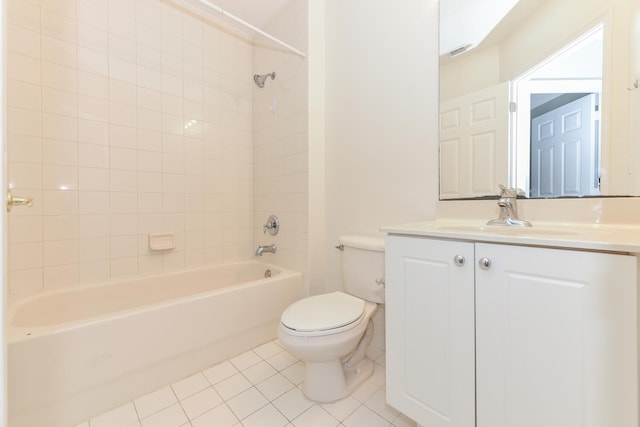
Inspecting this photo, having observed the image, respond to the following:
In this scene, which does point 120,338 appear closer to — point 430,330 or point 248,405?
point 248,405

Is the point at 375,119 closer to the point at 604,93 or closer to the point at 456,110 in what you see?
the point at 456,110

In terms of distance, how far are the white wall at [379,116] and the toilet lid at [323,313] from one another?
46 centimetres

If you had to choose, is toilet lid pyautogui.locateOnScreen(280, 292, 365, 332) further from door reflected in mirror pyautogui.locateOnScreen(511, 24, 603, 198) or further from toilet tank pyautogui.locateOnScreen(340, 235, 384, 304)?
door reflected in mirror pyautogui.locateOnScreen(511, 24, 603, 198)

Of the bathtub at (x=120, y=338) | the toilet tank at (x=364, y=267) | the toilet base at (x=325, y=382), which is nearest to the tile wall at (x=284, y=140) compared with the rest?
the bathtub at (x=120, y=338)

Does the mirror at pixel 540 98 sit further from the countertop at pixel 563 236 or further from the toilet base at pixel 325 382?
the toilet base at pixel 325 382

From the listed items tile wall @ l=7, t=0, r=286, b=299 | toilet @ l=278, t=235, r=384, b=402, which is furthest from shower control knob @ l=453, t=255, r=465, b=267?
tile wall @ l=7, t=0, r=286, b=299

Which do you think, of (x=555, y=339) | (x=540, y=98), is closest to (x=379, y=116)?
(x=540, y=98)

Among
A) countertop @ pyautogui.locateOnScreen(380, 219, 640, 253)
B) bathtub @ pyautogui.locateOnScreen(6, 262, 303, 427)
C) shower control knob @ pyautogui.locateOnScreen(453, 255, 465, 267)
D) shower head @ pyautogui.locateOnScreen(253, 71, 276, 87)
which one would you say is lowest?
bathtub @ pyautogui.locateOnScreen(6, 262, 303, 427)

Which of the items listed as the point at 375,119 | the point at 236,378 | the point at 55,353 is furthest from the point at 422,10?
the point at 55,353

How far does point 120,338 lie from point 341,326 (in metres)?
0.98

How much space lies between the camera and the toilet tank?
4.51ft

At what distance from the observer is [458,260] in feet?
2.69

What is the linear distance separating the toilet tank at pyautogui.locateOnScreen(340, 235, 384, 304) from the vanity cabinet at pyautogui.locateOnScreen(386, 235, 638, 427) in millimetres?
363

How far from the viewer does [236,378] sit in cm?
140
